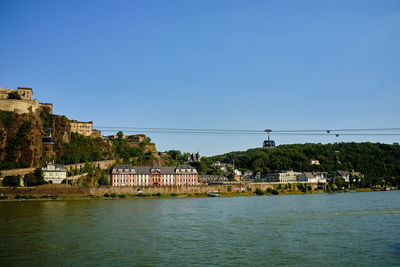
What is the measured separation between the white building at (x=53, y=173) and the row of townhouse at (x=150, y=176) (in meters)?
17.8

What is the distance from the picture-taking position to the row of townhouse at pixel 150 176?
373 feet

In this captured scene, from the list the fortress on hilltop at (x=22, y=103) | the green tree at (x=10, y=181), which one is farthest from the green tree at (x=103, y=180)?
the fortress on hilltop at (x=22, y=103)

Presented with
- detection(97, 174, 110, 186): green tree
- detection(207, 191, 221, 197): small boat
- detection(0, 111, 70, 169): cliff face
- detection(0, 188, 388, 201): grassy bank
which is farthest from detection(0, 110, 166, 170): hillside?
detection(207, 191, 221, 197): small boat

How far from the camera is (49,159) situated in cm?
10438

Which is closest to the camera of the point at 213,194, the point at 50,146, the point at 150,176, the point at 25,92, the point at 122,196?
the point at 122,196

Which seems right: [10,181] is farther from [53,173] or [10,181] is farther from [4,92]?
[4,92]

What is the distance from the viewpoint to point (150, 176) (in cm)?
11956

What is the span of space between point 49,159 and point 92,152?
19368mm

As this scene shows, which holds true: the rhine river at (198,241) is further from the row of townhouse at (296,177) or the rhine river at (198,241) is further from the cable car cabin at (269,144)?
the row of townhouse at (296,177)

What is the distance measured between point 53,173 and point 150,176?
32749mm

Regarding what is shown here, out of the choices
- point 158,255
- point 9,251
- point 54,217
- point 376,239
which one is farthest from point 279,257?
point 54,217

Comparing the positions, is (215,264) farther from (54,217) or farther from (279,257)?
(54,217)

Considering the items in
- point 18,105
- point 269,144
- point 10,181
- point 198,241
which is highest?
point 18,105

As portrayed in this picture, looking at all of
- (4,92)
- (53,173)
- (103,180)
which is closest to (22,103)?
(4,92)
